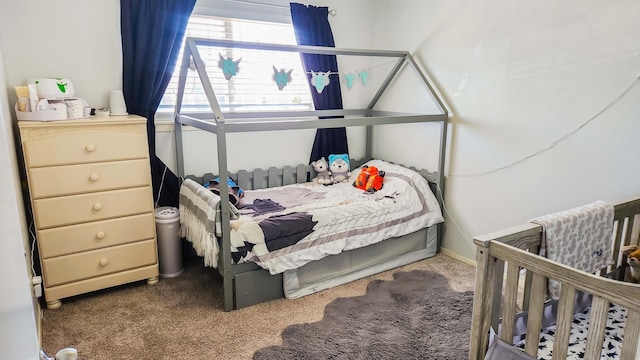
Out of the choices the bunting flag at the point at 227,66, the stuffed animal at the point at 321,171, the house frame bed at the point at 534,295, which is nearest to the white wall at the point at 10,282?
the house frame bed at the point at 534,295

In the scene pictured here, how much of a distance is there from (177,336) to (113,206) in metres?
0.90

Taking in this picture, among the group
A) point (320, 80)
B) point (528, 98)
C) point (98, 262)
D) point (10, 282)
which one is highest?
point (320, 80)

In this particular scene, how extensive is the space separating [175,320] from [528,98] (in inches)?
100

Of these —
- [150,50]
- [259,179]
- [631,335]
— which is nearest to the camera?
[631,335]

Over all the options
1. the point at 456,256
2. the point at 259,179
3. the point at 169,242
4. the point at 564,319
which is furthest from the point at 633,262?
the point at 169,242

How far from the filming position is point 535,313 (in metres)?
1.36

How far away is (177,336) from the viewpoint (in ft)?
7.18

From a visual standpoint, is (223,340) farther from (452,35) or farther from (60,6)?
(452,35)

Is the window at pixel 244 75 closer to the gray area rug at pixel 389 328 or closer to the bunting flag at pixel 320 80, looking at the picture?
the bunting flag at pixel 320 80

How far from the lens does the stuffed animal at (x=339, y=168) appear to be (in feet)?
11.5

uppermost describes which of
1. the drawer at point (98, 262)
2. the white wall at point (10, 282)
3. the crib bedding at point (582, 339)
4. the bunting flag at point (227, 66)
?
the bunting flag at point (227, 66)

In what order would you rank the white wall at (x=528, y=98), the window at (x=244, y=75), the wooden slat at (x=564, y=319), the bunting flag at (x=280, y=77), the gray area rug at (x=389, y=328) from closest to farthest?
the wooden slat at (x=564, y=319)
the gray area rug at (x=389, y=328)
the white wall at (x=528, y=98)
the bunting flag at (x=280, y=77)
the window at (x=244, y=75)

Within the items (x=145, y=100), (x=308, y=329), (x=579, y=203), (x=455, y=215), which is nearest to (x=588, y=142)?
(x=579, y=203)

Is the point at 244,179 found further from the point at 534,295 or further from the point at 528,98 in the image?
the point at 534,295
